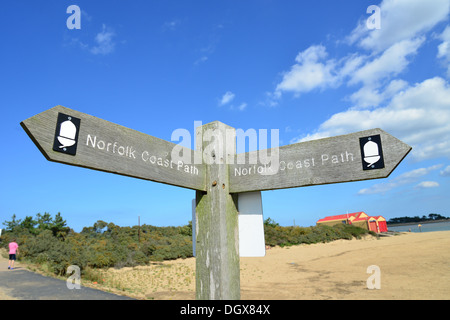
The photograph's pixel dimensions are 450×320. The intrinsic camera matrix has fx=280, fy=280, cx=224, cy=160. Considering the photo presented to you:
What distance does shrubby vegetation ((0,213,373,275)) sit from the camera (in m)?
12.6

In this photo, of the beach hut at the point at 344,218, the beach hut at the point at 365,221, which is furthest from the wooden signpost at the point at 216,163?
the beach hut at the point at 344,218

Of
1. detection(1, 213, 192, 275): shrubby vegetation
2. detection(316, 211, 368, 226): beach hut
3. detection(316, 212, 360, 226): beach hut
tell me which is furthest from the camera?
detection(316, 212, 360, 226): beach hut

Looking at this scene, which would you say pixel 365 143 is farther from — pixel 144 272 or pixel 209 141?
pixel 144 272

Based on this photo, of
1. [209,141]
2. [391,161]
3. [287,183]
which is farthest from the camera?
[209,141]

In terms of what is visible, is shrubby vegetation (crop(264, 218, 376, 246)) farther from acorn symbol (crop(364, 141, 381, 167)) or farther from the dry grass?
acorn symbol (crop(364, 141, 381, 167))

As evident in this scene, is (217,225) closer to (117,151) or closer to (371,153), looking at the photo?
(117,151)

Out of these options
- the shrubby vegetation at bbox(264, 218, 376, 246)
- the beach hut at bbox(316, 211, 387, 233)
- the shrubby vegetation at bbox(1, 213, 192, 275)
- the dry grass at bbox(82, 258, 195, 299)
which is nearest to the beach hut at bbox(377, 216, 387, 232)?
the beach hut at bbox(316, 211, 387, 233)

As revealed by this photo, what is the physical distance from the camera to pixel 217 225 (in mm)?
2381

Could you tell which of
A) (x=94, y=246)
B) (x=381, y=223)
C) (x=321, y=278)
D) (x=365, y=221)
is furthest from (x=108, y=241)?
(x=381, y=223)

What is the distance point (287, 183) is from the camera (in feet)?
7.82

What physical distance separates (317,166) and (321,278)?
34.2ft

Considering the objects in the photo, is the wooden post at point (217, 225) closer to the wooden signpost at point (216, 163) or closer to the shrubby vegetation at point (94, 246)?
the wooden signpost at point (216, 163)

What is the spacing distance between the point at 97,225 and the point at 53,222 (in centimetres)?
370
